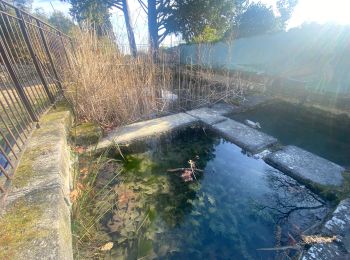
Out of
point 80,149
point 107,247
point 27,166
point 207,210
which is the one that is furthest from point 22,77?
point 207,210

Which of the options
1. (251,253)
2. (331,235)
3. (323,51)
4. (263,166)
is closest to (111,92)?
(263,166)

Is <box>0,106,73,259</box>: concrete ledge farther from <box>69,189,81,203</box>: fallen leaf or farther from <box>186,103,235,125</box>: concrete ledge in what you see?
<box>186,103,235,125</box>: concrete ledge

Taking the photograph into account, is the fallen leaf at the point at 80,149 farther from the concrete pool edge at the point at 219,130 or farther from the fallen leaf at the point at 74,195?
the fallen leaf at the point at 74,195

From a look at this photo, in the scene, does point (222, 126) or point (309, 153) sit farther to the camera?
point (222, 126)

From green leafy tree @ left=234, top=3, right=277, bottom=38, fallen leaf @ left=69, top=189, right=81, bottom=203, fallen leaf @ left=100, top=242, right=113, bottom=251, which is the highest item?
green leafy tree @ left=234, top=3, right=277, bottom=38

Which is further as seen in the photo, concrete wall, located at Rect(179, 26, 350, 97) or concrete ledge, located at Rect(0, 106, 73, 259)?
concrete wall, located at Rect(179, 26, 350, 97)

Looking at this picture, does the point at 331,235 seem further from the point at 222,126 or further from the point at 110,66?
the point at 110,66

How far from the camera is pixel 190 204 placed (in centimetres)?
159

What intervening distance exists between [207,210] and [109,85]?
2012 mm

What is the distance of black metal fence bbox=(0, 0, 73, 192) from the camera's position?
1.47 metres

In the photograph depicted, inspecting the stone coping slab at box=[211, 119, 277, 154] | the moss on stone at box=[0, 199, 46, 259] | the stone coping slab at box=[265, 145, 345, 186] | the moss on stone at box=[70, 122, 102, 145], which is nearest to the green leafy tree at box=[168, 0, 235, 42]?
the stone coping slab at box=[211, 119, 277, 154]

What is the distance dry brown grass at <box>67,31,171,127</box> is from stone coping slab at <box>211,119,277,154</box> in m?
1.06

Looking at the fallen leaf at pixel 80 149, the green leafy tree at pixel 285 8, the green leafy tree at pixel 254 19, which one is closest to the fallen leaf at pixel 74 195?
the fallen leaf at pixel 80 149

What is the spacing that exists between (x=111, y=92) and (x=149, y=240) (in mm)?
1943
